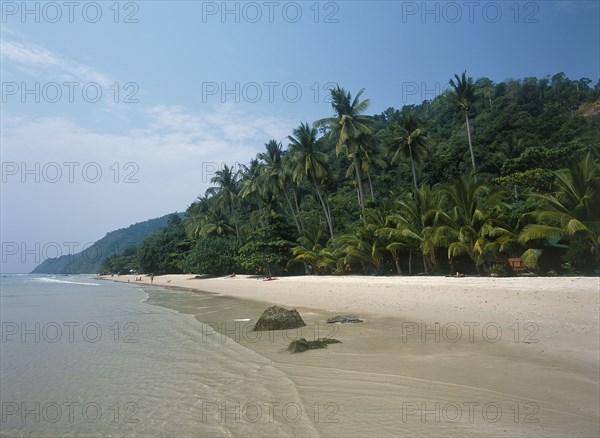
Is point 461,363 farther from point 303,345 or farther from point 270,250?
point 270,250

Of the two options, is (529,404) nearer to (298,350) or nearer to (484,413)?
(484,413)

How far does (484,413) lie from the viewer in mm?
5438

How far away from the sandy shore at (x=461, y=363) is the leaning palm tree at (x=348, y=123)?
20.1 metres

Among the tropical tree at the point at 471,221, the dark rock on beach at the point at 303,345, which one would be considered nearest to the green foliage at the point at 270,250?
the tropical tree at the point at 471,221

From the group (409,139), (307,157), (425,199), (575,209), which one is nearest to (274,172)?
(307,157)

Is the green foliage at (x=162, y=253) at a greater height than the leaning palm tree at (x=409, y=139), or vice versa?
the leaning palm tree at (x=409, y=139)

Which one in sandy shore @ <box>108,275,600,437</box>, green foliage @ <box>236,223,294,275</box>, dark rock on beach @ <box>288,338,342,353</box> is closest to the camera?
sandy shore @ <box>108,275,600,437</box>

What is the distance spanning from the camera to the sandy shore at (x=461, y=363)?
5.24 m

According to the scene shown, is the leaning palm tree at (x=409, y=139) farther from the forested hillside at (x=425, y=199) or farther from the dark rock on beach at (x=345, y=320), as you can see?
the dark rock on beach at (x=345, y=320)

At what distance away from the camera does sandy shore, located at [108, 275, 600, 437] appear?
5.24 m

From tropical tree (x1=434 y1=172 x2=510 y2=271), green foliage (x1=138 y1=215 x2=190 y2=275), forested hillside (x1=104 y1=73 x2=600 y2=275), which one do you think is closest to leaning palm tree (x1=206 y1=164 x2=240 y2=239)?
forested hillside (x1=104 y1=73 x2=600 y2=275)

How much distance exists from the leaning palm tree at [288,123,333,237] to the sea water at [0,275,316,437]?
1008 inches

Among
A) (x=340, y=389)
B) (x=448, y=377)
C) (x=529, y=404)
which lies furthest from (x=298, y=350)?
(x=529, y=404)

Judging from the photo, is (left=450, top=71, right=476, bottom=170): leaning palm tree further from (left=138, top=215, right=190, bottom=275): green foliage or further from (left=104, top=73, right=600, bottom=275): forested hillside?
(left=138, top=215, right=190, bottom=275): green foliage
